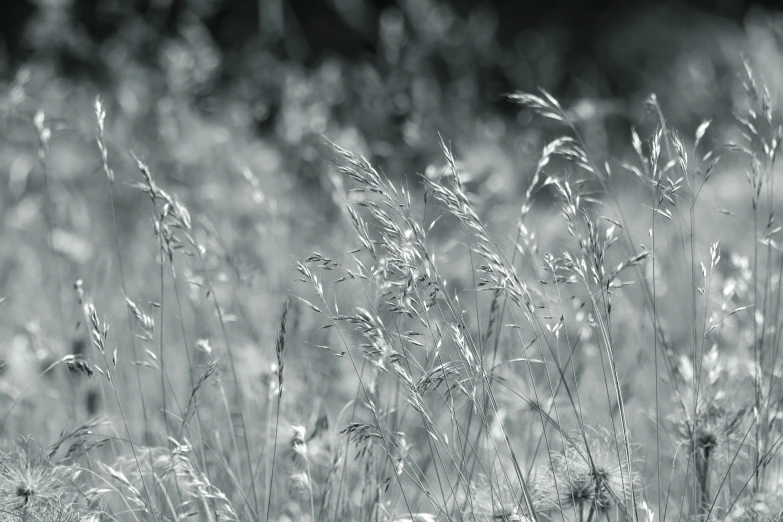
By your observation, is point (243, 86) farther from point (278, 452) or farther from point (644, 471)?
point (644, 471)

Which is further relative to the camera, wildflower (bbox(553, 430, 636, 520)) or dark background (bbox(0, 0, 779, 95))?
dark background (bbox(0, 0, 779, 95))

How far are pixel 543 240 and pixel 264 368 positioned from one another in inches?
52.8

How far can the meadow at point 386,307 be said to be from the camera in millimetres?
1342

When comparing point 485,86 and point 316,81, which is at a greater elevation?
point 316,81

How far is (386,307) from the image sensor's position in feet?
4.81

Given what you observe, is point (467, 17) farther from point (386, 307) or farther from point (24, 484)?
point (24, 484)

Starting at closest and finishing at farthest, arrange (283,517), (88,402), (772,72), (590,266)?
(590,266) → (283,517) → (88,402) → (772,72)

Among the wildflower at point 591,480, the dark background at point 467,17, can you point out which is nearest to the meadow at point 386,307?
the wildflower at point 591,480

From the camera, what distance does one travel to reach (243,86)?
4750 mm

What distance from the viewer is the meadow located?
134 cm

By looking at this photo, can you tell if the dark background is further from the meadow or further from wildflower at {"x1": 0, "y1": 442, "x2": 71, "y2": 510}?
wildflower at {"x1": 0, "y1": 442, "x2": 71, "y2": 510}

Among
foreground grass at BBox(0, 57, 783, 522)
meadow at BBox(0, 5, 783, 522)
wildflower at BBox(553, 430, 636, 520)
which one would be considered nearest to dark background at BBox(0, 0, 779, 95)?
meadow at BBox(0, 5, 783, 522)

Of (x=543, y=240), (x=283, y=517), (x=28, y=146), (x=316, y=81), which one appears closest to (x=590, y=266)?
(x=283, y=517)

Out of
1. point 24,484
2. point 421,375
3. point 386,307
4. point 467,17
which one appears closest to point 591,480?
point 386,307
